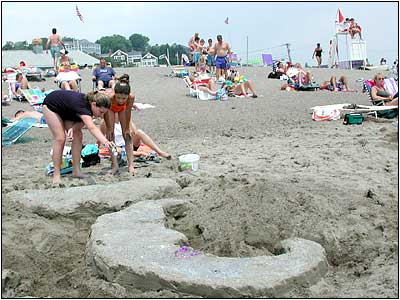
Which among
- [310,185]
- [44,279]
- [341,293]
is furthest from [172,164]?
[341,293]

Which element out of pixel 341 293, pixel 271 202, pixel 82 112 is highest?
pixel 82 112

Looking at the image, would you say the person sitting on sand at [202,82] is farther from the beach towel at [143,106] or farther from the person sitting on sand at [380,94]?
the person sitting on sand at [380,94]

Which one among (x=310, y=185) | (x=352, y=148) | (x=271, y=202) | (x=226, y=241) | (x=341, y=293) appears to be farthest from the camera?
(x=352, y=148)

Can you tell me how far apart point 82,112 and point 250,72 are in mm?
17045

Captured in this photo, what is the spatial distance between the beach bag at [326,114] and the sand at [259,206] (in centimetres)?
98

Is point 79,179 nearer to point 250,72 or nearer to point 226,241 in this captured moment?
point 226,241

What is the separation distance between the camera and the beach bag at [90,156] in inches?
264

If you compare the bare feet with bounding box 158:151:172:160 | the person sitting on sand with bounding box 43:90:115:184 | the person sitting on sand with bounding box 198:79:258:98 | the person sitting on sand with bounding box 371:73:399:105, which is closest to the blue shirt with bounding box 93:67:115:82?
the person sitting on sand with bounding box 198:79:258:98

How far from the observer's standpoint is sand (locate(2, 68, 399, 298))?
3.62 metres

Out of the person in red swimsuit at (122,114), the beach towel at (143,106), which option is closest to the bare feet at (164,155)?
the person in red swimsuit at (122,114)

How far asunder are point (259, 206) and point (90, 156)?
3066mm

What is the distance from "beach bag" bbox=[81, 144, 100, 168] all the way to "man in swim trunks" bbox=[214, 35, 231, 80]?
1072 cm

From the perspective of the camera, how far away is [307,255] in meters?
3.64

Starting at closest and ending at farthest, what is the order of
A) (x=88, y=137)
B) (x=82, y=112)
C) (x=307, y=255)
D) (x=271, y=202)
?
(x=307, y=255) → (x=271, y=202) → (x=82, y=112) → (x=88, y=137)
